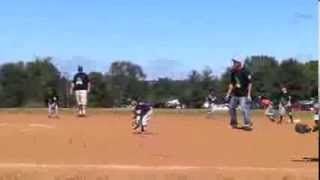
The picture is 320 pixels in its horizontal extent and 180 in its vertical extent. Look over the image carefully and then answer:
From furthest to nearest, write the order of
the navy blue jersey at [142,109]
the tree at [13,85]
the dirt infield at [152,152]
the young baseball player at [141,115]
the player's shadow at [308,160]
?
1. the tree at [13,85]
2. the navy blue jersey at [142,109]
3. the young baseball player at [141,115]
4. the player's shadow at [308,160]
5. the dirt infield at [152,152]

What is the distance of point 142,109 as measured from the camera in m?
19.7

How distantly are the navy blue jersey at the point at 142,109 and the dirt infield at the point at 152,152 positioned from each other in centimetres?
47

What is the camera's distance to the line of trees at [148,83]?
74.5 meters

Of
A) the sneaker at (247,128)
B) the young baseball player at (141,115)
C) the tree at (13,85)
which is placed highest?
the tree at (13,85)

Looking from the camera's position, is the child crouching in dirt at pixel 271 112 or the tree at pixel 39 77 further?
the tree at pixel 39 77

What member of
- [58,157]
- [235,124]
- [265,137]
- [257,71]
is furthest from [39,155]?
[257,71]

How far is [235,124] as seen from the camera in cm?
2089

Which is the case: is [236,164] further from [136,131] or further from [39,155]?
[136,131]

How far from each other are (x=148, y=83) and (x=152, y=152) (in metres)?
59.1

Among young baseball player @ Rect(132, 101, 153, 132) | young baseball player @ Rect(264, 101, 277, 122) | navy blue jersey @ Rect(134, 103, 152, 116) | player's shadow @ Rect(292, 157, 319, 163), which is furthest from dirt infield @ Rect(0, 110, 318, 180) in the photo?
young baseball player @ Rect(264, 101, 277, 122)

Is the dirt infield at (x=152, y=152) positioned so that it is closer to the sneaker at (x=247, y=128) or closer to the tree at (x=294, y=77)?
the sneaker at (x=247, y=128)

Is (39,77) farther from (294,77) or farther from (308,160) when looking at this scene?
(308,160)

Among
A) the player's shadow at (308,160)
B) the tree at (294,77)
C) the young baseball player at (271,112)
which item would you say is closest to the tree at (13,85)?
the tree at (294,77)

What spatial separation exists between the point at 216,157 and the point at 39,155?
3004 mm
